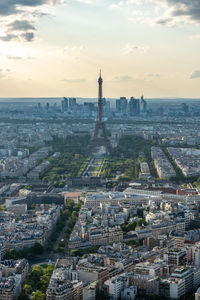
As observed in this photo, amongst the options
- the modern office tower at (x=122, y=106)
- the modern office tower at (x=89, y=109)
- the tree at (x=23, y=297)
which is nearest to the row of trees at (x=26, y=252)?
the tree at (x=23, y=297)

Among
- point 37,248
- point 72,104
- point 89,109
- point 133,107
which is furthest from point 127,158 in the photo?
point 72,104

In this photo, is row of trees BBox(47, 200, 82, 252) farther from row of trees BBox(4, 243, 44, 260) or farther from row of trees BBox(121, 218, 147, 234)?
row of trees BBox(121, 218, 147, 234)

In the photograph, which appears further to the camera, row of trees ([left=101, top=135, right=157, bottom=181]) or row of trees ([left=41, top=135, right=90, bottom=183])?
row of trees ([left=101, top=135, right=157, bottom=181])

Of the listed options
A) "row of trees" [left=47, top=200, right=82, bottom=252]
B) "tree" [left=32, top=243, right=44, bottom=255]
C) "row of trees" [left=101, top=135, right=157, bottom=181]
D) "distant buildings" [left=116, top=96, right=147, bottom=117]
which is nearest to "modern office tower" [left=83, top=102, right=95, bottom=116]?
"distant buildings" [left=116, top=96, right=147, bottom=117]

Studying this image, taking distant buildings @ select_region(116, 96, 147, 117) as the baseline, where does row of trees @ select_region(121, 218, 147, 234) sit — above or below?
below

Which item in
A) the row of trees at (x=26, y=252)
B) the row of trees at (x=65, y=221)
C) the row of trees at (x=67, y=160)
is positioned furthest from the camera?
the row of trees at (x=67, y=160)

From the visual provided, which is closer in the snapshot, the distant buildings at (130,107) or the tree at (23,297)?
the tree at (23,297)

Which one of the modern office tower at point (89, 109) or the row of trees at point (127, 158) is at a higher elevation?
the modern office tower at point (89, 109)

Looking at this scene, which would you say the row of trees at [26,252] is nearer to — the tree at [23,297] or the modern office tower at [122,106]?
the tree at [23,297]

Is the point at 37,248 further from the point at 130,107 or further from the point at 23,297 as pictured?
the point at 130,107

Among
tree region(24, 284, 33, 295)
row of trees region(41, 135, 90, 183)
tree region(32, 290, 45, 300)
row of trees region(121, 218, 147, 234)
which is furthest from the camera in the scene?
row of trees region(41, 135, 90, 183)

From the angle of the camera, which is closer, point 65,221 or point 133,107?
point 65,221

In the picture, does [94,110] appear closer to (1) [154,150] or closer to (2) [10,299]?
(1) [154,150]
